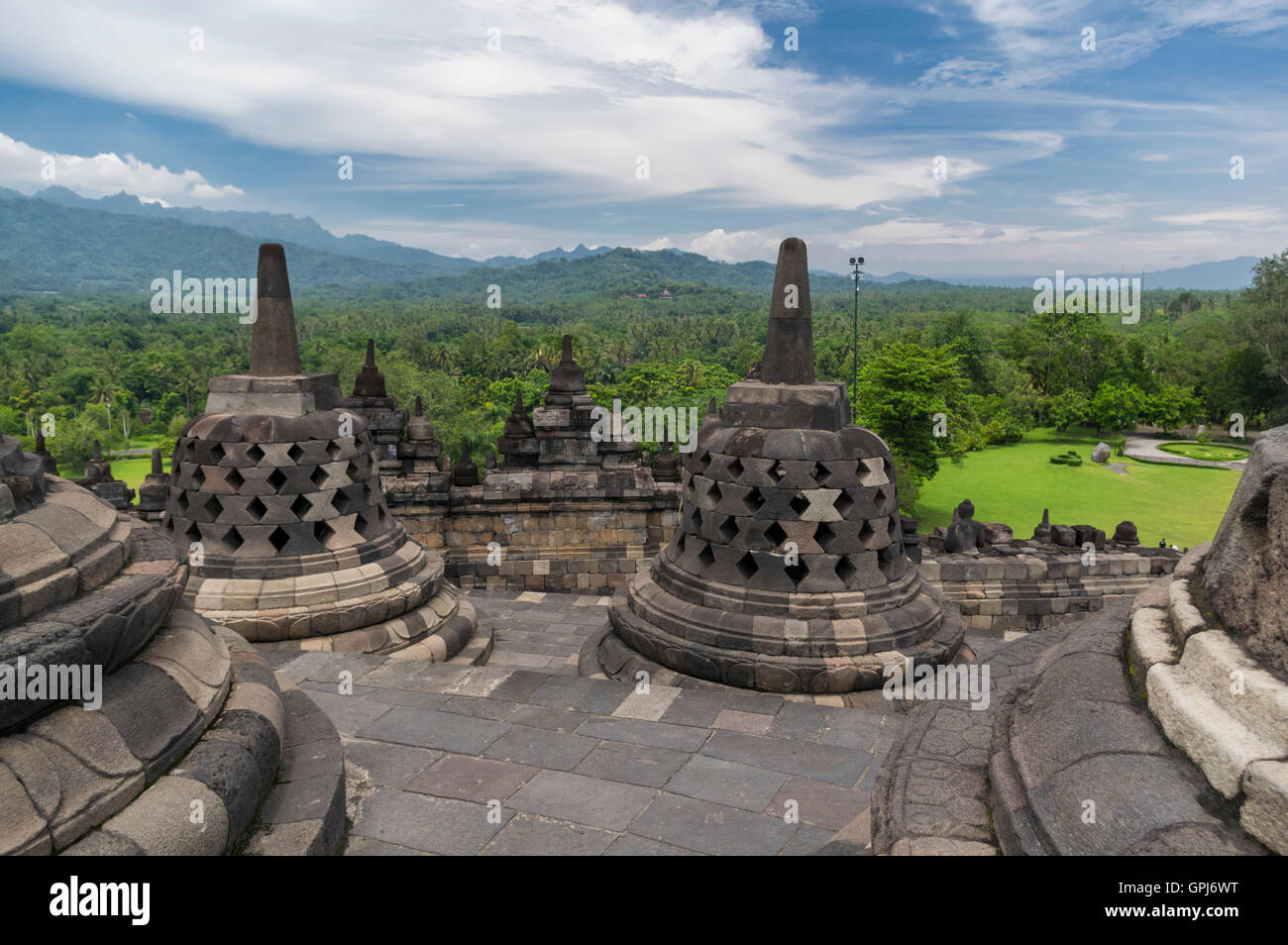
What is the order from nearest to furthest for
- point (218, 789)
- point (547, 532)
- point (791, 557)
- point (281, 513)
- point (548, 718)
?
point (218, 789) < point (548, 718) < point (791, 557) < point (281, 513) < point (547, 532)

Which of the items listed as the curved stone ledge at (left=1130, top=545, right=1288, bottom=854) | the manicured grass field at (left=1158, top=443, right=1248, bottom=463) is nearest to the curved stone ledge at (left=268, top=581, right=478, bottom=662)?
the curved stone ledge at (left=1130, top=545, right=1288, bottom=854)

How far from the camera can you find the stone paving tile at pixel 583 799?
11.2 feet

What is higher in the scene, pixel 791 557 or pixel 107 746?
pixel 107 746

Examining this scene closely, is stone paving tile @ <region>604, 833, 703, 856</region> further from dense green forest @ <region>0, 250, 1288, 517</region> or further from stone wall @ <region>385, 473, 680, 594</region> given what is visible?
dense green forest @ <region>0, 250, 1288, 517</region>

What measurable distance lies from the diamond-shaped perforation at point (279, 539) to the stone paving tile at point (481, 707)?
309 centimetres

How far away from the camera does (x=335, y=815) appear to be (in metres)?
3.02

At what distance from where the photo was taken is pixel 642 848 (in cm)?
321

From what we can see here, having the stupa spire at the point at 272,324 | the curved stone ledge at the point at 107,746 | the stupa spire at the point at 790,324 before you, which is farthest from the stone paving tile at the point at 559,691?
the stupa spire at the point at 272,324

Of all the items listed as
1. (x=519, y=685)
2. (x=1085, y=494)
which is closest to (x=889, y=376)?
(x=1085, y=494)

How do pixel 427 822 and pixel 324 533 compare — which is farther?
pixel 324 533

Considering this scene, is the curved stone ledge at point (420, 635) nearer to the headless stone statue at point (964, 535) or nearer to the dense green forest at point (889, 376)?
the headless stone statue at point (964, 535)

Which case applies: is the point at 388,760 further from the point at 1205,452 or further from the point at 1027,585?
the point at 1205,452

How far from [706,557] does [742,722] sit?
1.73 meters

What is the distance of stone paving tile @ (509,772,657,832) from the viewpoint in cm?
340
